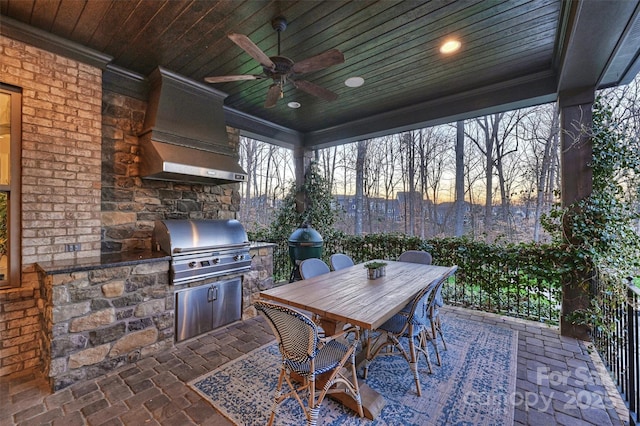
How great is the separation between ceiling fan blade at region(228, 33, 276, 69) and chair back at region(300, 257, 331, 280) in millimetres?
1915

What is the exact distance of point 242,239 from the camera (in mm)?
3723

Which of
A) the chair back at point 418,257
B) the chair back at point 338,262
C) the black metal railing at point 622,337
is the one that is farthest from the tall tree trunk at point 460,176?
the chair back at point 338,262

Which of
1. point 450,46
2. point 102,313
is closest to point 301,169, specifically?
point 450,46

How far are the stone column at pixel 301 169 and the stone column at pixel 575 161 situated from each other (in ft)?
13.6

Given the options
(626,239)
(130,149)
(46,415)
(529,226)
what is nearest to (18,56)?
(130,149)

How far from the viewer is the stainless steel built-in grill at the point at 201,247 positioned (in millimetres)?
3041

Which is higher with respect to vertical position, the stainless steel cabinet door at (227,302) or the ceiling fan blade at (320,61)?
the ceiling fan blade at (320,61)

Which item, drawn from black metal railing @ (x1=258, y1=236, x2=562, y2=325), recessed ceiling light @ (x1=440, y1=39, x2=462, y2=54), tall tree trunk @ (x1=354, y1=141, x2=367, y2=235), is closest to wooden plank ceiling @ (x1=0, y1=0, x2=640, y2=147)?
recessed ceiling light @ (x1=440, y1=39, x2=462, y2=54)

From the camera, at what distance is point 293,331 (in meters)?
1.69

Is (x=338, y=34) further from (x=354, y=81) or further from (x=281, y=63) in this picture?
(x=354, y=81)

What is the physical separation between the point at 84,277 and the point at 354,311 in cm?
239

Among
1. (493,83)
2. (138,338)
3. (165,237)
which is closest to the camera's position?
(138,338)

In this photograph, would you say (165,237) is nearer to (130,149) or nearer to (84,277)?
(84,277)

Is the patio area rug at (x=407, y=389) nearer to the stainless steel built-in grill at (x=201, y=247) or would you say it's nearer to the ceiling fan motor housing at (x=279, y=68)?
the stainless steel built-in grill at (x=201, y=247)
